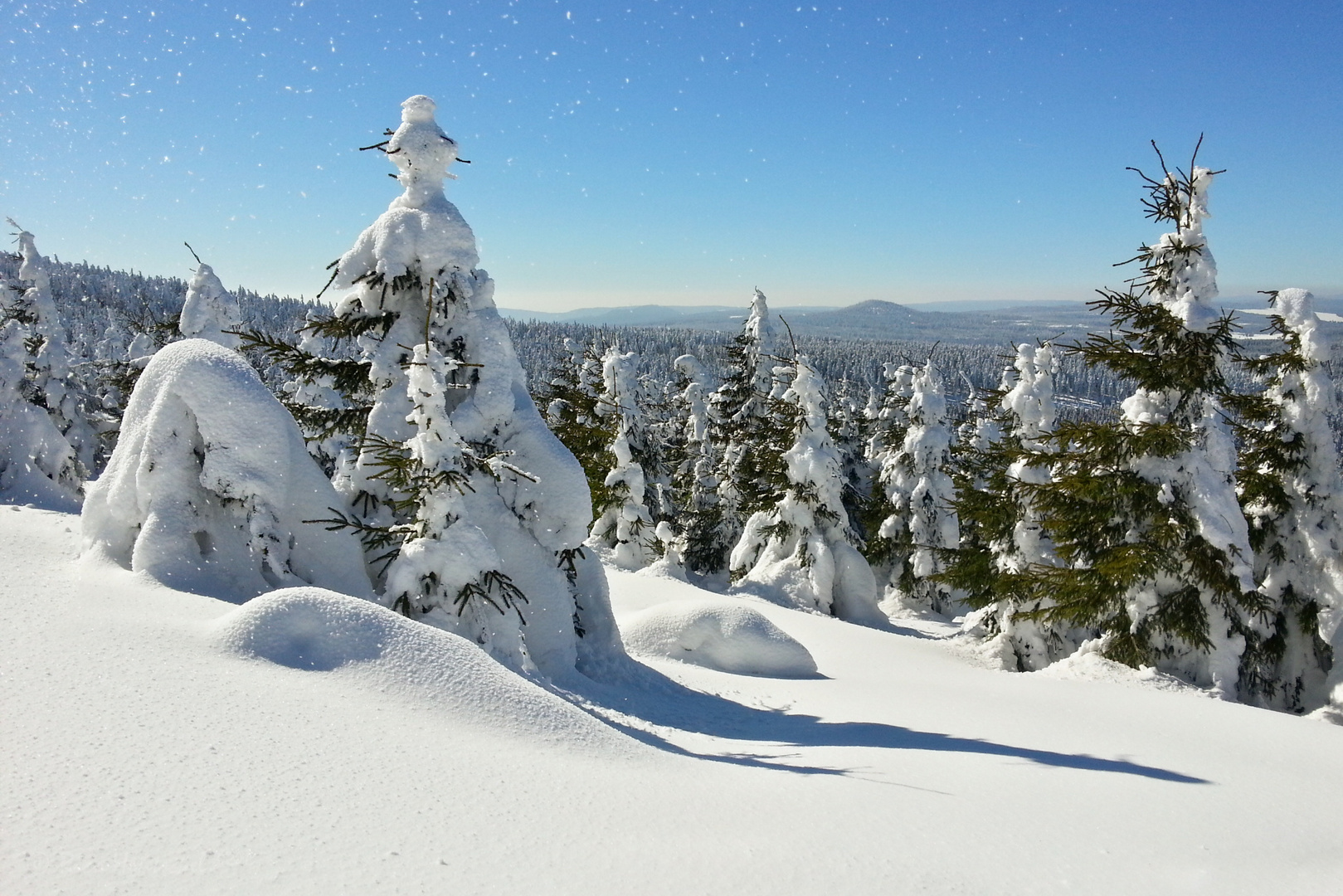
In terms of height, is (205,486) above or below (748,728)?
above

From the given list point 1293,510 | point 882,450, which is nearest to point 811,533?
point 1293,510

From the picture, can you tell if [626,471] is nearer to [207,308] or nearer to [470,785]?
[207,308]

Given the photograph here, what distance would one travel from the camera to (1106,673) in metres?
12.4

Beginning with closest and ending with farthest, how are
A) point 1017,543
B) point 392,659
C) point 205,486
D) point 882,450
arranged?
1. point 392,659
2. point 205,486
3. point 1017,543
4. point 882,450

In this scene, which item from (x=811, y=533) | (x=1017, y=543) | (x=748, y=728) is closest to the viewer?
(x=748, y=728)

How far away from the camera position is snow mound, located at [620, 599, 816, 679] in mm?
12328

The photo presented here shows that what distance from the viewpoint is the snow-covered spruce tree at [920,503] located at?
27.9m

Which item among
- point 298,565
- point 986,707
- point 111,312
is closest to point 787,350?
point 986,707

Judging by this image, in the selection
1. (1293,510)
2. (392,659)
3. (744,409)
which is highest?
(744,409)

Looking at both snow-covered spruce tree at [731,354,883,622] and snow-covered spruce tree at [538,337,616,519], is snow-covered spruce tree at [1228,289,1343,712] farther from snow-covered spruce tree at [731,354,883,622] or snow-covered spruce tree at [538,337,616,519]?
snow-covered spruce tree at [538,337,616,519]

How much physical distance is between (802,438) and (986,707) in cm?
1316

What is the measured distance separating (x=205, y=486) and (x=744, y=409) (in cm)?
2412

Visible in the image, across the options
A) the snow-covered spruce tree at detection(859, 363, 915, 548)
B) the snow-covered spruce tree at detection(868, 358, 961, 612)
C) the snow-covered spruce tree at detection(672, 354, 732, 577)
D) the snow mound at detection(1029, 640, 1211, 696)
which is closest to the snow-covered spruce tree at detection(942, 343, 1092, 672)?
the snow mound at detection(1029, 640, 1211, 696)

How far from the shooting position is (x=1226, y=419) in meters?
12.6
